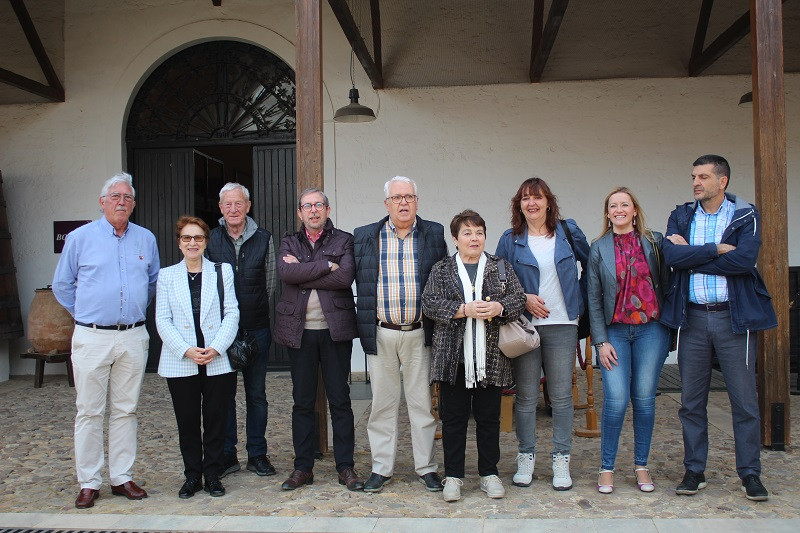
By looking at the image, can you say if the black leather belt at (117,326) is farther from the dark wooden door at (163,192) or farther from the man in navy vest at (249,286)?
the dark wooden door at (163,192)

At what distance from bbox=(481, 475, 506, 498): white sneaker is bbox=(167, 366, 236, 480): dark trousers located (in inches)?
57.4

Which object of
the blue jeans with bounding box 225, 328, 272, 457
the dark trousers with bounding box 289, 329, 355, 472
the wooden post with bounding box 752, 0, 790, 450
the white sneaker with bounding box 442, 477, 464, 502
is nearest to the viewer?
the white sneaker with bounding box 442, 477, 464, 502

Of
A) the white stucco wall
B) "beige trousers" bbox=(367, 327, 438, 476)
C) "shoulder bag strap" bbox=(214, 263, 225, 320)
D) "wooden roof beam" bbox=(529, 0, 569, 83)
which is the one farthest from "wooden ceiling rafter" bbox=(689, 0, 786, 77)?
"shoulder bag strap" bbox=(214, 263, 225, 320)

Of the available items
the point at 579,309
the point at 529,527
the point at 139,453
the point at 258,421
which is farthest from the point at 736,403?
the point at 139,453

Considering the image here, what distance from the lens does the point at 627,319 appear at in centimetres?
373

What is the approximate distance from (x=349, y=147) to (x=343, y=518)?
5.11 meters

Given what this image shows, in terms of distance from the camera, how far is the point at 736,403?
3.78 metres

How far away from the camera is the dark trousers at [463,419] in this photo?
12.3ft

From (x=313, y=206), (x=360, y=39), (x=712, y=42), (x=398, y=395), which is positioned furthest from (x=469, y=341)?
(x=712, y=42)

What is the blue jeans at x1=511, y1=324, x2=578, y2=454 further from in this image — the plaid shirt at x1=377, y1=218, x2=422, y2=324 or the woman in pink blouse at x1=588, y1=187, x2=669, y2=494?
the plaid shirt at x1=377, y1=218, x2=422, y2=324

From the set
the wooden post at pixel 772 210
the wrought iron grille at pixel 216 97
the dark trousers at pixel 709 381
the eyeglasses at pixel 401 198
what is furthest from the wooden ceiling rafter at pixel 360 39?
the dark trousers at pixel 709 381

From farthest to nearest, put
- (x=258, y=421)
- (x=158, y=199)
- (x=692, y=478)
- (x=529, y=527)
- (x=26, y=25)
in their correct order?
1. (x=158, y=199)
2. (x=26, y=25)
3. (x=258, y=421)
4. (x=692, y=478)
5. (x=529, y=527)

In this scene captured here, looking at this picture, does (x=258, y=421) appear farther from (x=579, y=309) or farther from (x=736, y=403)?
(x=736, y=403)

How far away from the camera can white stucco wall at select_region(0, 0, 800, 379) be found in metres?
7.68
